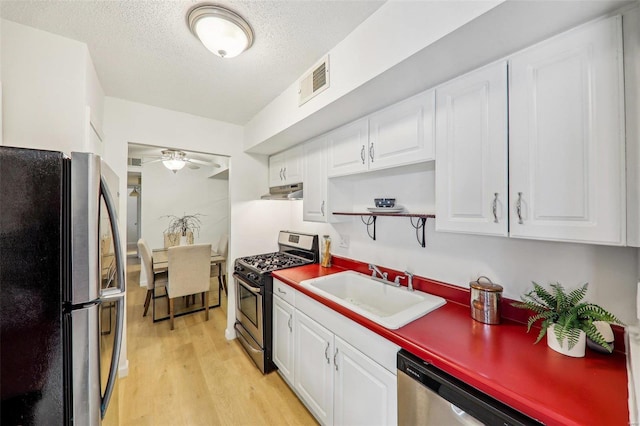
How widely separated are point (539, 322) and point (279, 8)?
2.04 meters

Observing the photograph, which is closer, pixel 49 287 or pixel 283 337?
pixel 49 287

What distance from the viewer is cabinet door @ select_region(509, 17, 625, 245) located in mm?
854

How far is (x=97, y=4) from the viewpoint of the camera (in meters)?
1.24

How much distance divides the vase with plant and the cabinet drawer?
363 centimetres

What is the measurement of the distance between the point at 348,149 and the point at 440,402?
1.58 metres

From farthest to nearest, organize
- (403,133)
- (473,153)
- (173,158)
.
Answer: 1. (173,158)
2. (403,133)
3. (473,153)

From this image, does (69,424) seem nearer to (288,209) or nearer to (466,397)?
(466,397)

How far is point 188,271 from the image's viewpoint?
3.13 m

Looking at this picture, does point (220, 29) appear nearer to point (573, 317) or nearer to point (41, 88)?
point (41, 88)

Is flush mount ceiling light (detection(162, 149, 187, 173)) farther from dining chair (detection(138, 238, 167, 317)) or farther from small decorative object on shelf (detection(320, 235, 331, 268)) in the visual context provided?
small decorative object on shelf (detection(320, 235, 331, 268))

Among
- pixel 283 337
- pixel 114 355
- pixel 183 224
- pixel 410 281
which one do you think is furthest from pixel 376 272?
pixel 183 224

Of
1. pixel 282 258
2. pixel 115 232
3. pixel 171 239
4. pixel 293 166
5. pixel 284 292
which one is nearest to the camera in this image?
pixel 115 232

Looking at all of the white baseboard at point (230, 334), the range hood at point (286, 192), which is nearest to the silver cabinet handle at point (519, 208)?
the range hood at point (286, 192)

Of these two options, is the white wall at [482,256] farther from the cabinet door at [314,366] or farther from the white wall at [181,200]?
the white wall at [181,200]
